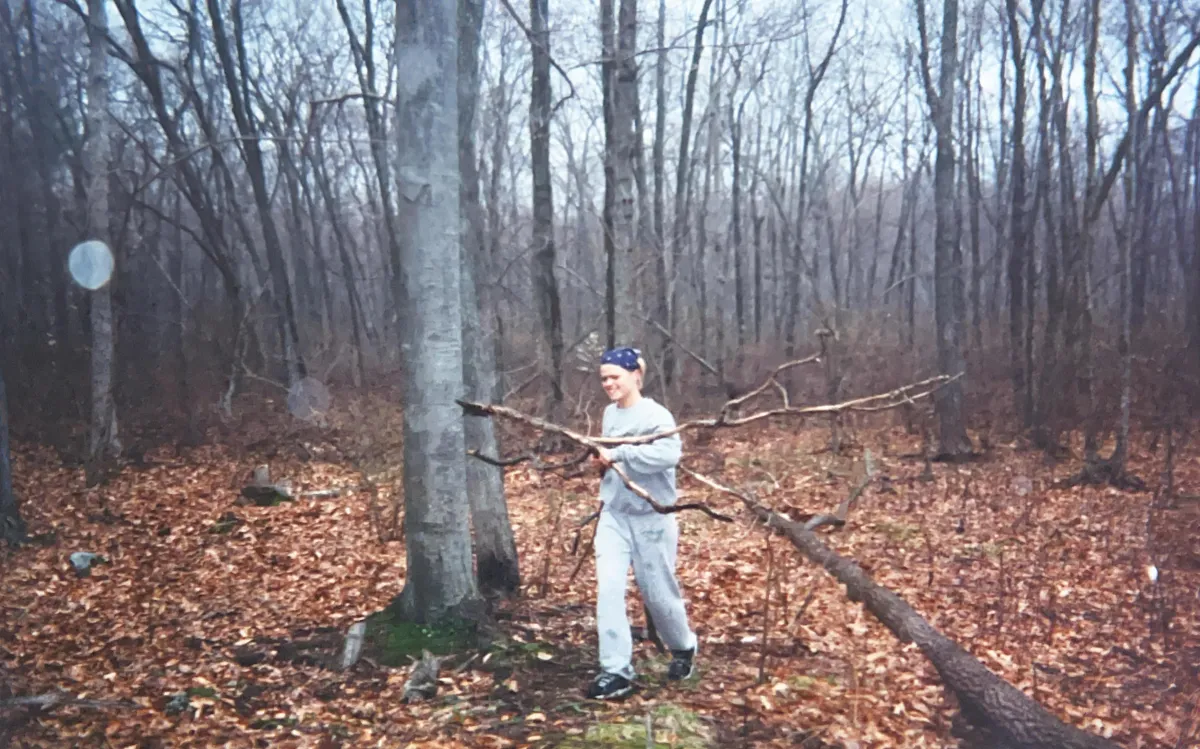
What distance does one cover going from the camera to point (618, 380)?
14.1 feet

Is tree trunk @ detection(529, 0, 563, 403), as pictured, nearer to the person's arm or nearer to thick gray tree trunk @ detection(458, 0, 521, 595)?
thick gray tree trunk @ detection(458, 0, 521, 595)

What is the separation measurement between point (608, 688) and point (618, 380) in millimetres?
1599

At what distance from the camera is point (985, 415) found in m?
14.1

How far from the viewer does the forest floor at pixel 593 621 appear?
4047 millimetres

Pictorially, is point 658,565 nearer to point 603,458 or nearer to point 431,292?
point 603,458

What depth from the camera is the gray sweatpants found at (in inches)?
168

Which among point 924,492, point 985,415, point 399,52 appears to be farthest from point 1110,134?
point 399,52

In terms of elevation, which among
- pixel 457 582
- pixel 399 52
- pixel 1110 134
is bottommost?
pixel 457 582

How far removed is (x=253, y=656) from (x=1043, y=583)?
222 inches

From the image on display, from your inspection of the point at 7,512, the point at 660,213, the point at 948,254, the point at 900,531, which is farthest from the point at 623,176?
the point at 660,213

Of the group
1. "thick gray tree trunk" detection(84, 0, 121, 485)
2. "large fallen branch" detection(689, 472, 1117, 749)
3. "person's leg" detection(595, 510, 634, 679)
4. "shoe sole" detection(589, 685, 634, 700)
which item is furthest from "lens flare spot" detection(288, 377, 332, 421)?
"large fallen branch" detection(689, 472, 1117, 749)

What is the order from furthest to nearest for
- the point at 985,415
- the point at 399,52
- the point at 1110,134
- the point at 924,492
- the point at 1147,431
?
the point at 1110,134 < the point at 985,415 < the point at 1147,431 < the point at 924,492 < the point at 399,52

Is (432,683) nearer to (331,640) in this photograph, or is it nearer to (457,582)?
(457,582)

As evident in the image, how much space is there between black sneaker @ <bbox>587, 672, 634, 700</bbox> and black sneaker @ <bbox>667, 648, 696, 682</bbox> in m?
0.33
